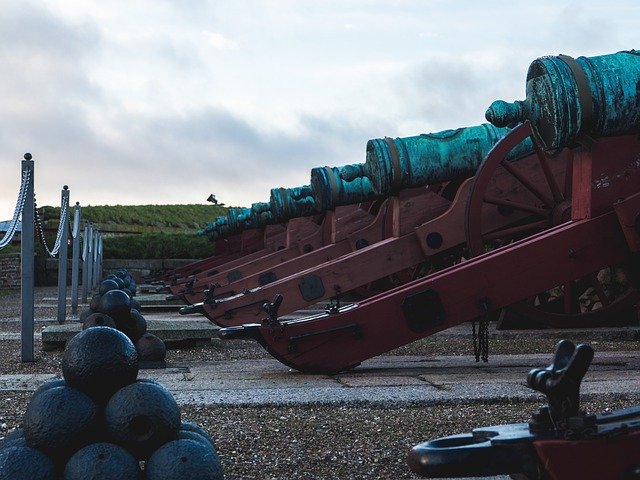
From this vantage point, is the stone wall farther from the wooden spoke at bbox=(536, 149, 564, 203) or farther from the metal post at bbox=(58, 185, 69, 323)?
the wooden spoke at bbox=(536, 149, 564, 203)

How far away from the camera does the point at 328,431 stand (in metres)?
3.81

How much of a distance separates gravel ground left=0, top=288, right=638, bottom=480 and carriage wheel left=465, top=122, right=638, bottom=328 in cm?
283

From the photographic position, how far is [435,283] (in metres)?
5.17

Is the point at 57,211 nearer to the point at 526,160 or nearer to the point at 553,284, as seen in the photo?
the point at 526,160

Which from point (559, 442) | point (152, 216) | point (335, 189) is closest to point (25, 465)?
point (559, 442)

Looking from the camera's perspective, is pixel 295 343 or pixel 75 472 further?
pixel 295 343

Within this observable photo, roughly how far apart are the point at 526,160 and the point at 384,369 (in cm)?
240

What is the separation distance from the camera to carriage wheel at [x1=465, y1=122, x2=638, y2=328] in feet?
23.6

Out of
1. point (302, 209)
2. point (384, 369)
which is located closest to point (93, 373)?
point (384, 369)

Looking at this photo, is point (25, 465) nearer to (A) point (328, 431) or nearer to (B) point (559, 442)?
→ (B) point (559, 442)

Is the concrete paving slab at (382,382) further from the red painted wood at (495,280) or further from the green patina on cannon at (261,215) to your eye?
the green patina on cannon at (261,215)

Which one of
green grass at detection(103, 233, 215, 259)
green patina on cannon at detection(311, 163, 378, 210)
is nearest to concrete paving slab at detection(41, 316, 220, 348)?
green patina on cannon at detection(311, 163, 378, 210)

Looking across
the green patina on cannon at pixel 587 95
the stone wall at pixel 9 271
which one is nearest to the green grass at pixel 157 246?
the stone wall at pixel 9 271

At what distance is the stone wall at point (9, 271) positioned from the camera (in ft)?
85.0
